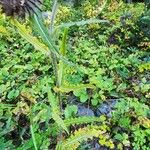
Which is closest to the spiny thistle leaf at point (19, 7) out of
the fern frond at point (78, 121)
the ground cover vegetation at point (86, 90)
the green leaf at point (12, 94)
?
the ground cover vegetation at point (86, 90)

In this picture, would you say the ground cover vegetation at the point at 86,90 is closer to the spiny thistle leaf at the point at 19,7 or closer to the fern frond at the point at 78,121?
the fern frond at the point at 78,121

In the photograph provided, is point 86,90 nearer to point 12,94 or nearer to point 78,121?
point 12,94

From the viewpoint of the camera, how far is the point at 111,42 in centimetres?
498

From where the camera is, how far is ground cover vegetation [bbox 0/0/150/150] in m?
3.26

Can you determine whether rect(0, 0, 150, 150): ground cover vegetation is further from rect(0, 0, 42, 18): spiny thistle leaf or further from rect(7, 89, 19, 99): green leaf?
rect(0, 0, 42, 18): spiny thistle leaf

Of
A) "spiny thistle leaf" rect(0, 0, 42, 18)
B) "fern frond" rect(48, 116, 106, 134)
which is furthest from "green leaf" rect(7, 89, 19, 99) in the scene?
"spiny thistle leaf" rect(0, 0, 42, 18)

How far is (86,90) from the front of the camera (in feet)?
12.4

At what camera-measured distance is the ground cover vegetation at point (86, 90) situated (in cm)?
326

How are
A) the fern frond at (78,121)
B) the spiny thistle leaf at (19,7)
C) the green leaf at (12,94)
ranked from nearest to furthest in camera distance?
1. the spiny thistle leaf at (19,7)
2. the fern frond at (78,121)
3. the green leaf at (12,94)

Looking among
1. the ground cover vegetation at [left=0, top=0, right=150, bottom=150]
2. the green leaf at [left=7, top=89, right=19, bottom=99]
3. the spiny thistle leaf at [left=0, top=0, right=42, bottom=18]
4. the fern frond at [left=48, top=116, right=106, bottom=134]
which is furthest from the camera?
the green leaf at [left=7, top=89, right=19, bottom=99]

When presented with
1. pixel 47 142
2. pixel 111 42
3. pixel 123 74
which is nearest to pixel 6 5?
pixel 47 142

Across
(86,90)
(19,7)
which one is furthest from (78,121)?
(86,90)

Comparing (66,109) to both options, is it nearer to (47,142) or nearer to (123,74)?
(47,142)

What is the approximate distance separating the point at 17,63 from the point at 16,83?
455 mm
